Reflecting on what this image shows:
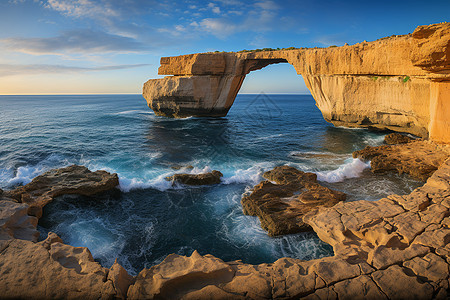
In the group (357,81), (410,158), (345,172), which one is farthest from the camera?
(357,81)

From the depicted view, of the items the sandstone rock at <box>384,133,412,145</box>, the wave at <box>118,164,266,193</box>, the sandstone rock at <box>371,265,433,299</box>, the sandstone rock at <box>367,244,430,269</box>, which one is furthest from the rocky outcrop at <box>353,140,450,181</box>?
the sandstone rock at <box>371,265,433,299</box>

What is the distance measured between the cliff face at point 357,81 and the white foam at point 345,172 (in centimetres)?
439

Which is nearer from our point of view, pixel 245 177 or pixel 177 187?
pixel 177 187

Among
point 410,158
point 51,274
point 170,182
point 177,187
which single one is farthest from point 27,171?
point 410,158

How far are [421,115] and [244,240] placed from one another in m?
17.3

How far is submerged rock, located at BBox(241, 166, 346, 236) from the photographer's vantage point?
7.91m

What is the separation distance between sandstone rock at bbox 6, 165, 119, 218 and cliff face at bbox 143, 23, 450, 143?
1544 cm

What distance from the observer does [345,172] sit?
41.4 ft

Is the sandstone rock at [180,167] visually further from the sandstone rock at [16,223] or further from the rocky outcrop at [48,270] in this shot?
the rocky outcrop at [48,270]

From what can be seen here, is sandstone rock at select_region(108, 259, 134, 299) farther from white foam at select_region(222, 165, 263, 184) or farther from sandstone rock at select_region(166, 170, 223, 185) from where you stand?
white foam at select_region(222, 165, 263, 184)

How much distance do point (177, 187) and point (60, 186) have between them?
4.87 metres

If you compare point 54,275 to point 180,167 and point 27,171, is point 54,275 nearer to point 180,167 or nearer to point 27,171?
point 180,167

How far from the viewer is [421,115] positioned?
57.3 feet

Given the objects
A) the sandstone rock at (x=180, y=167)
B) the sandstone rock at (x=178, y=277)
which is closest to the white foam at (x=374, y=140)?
the sandstone rock at (x=180, y=167)
